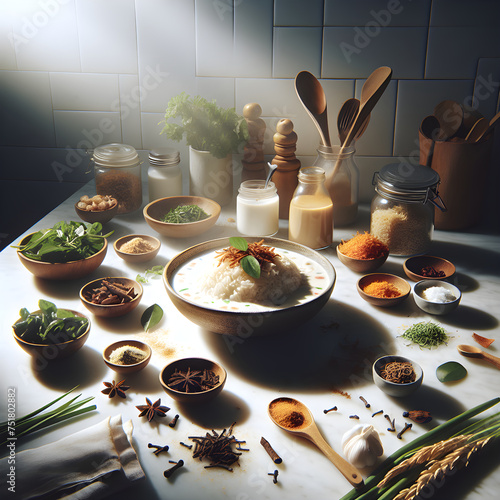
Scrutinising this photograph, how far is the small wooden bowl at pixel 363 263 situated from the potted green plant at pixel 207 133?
583 millimetres

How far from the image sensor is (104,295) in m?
1.32

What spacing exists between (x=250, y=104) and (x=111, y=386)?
1.14 metres

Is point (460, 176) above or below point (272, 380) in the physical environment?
above

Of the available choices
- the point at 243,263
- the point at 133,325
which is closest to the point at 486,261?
the point at 243,263

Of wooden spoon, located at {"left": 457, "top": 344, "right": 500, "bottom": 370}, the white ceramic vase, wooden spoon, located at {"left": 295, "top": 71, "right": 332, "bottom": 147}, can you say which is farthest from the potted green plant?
wooden spoon, located at {"left": 457, "top": 344, "right": 500, "bottom": 370}

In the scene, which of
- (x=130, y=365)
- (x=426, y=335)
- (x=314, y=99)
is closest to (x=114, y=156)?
(x=314, y=99)

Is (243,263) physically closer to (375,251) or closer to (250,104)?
(375,251)

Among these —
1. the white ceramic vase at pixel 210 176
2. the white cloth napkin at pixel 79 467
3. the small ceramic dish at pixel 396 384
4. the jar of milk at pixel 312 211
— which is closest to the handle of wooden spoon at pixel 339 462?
the small ceramic dish at pixel 396 384

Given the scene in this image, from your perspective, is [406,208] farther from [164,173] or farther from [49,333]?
[49,333]

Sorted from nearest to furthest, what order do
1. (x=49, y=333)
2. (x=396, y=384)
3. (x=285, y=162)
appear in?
(x=396, y=384)
(x=49, y=333)
(x=285, y=162)

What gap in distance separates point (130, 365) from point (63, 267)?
460 millimetres

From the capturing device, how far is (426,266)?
154 centimetres

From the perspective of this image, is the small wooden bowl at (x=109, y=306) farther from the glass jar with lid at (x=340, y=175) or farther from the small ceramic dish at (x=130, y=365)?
the glass jar with lid at (x=340, y=175)

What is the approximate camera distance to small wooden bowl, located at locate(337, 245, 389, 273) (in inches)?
59.2
